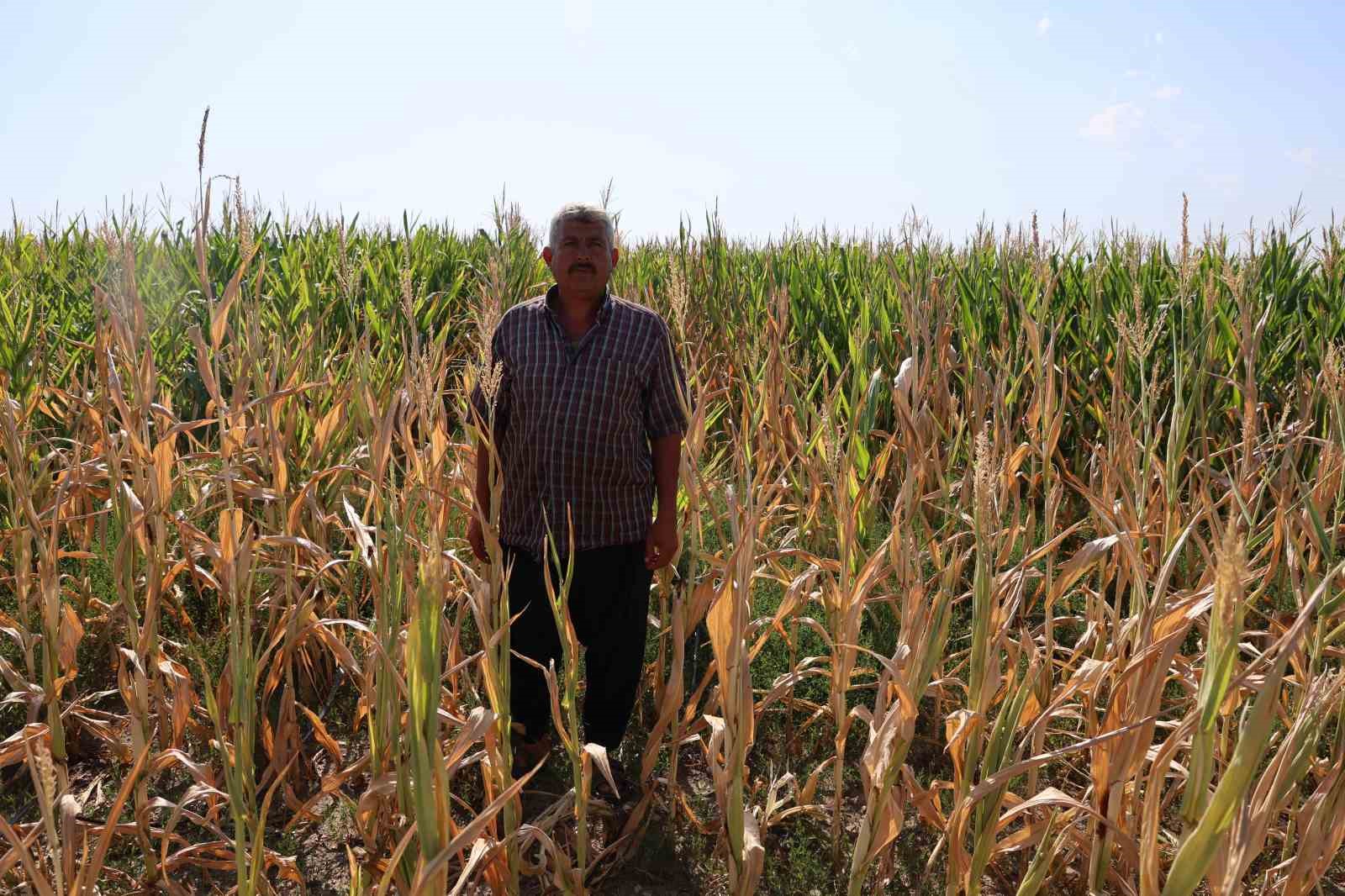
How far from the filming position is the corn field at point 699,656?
1.69m

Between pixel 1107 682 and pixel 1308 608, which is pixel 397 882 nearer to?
pixel 1308 608

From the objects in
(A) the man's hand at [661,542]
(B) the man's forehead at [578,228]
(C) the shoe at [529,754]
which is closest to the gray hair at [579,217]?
(B) the man's forehead at [578,228]

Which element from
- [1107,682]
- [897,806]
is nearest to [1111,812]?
[897,806]

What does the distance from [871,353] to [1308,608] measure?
360cm

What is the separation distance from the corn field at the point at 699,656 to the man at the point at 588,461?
0.13 meters

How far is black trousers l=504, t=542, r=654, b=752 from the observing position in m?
2.59

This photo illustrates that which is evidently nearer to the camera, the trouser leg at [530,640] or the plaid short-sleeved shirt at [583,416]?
the plaid short-sleeved shirt at [583,416]

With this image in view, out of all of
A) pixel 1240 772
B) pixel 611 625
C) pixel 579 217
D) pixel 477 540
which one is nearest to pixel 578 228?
pixel 579 217

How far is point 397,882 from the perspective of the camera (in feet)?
5.99

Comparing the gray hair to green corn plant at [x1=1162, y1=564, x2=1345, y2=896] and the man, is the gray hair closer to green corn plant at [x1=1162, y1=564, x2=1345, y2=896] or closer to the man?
the man

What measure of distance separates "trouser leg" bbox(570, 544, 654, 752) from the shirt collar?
0.60 meters

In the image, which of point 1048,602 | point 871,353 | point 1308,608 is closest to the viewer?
point 1308,608

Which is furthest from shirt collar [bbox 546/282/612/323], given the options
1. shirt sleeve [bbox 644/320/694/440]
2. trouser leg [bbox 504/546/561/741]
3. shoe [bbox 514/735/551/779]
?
shoe [bbox 514/735/551/779]

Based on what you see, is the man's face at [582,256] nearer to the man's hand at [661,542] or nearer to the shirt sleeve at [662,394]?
the shirt sleeve at [662,394]
